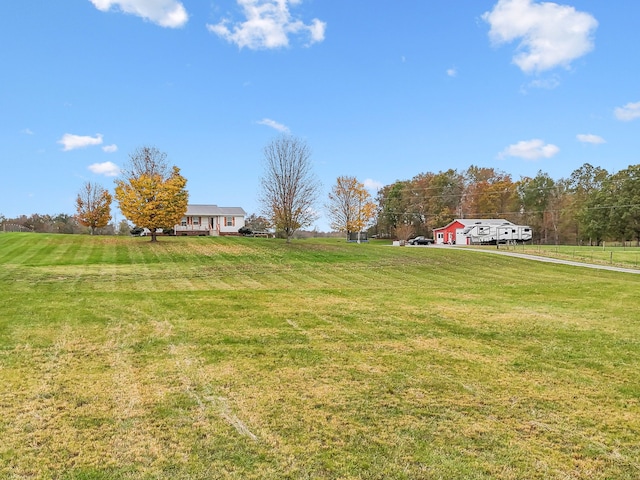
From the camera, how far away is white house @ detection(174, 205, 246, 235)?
45375 mm

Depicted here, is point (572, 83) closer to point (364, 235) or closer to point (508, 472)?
point (508, 472)

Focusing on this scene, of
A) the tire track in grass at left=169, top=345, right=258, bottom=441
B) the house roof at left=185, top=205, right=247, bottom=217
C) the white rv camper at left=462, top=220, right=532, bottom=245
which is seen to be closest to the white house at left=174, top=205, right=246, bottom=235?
the house roof at left=185, top=205, right=247, bottom=217

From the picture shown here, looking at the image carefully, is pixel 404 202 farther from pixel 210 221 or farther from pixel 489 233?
pixel 210 221

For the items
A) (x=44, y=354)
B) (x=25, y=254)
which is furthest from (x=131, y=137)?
(x=44, y=354)

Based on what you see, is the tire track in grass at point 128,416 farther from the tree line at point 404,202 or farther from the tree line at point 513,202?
the tree line at point 513,202

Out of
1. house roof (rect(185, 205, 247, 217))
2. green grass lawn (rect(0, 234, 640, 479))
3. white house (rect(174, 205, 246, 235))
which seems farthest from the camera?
house roof (rect(185, 205, 247, 217))

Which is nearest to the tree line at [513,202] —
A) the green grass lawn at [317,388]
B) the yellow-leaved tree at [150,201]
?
the yellow-leaved tree at [150,201]

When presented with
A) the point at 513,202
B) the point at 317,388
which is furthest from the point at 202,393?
the point at 513,202

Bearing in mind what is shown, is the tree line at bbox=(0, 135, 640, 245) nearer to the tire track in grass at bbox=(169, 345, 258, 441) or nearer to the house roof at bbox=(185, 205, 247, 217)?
the house roof at bbox=(185, 205, 247, 217)

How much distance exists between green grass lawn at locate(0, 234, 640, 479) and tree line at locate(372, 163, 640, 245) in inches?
1663

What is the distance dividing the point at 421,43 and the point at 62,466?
21.9 m

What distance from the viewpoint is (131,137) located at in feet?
107

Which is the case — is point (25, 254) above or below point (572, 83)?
below

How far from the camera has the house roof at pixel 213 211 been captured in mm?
46075
